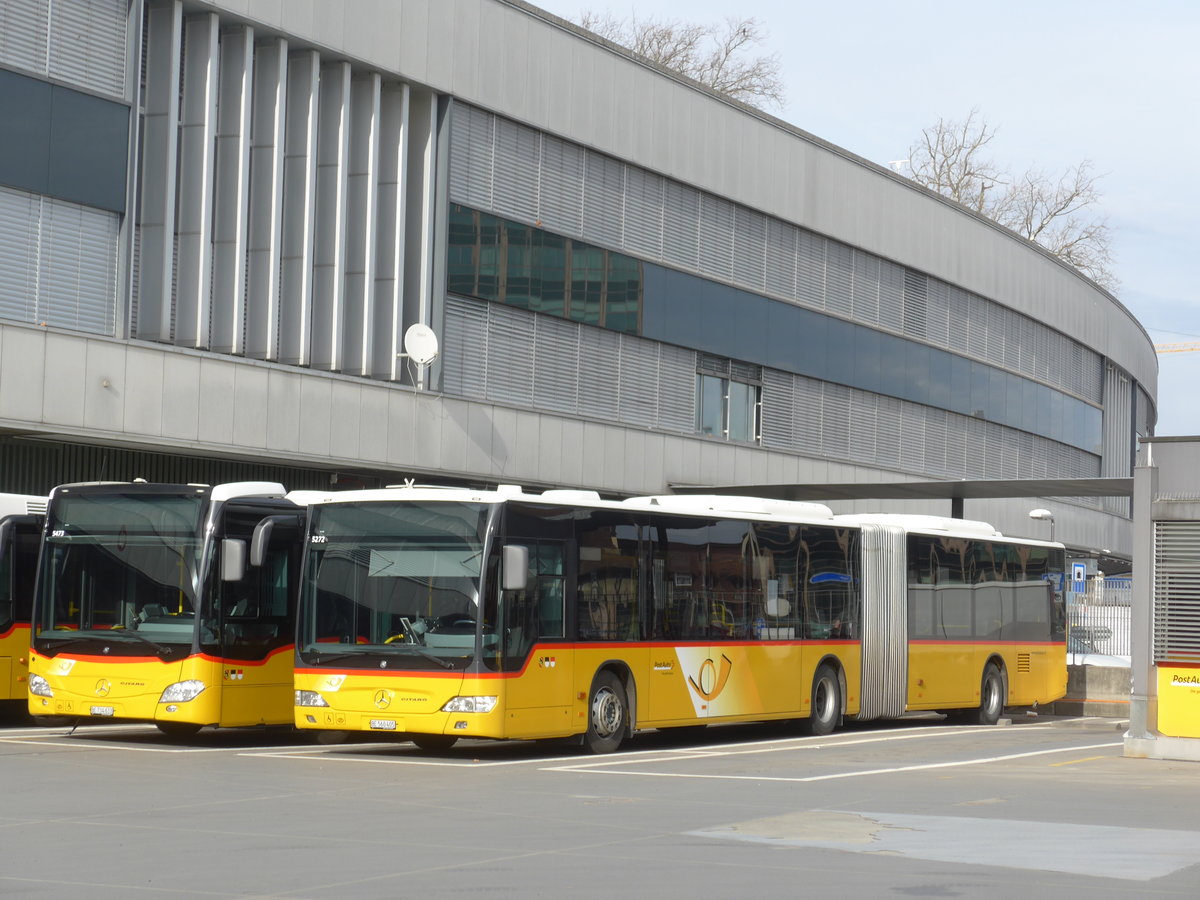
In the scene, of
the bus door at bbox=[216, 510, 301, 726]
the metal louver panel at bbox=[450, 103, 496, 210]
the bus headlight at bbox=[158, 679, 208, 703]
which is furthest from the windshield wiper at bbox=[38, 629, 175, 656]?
the metal louver panel at bbox=[450, 103, 496, 210]

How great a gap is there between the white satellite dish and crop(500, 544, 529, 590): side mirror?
43.3 feet

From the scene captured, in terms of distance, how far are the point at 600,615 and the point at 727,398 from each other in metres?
21.7

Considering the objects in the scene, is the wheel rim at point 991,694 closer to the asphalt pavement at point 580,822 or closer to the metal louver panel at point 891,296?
the asphalt pavement at point 580,822

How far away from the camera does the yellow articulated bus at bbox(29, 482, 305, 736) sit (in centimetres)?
1853

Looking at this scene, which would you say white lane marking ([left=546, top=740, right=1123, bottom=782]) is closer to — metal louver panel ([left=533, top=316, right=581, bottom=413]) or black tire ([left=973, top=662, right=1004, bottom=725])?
black tire ([left=973, top=662, right=1004, bottom=725])

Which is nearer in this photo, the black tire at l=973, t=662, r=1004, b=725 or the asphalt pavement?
the asphalt pavement

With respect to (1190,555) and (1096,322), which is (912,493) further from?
(1096,322)

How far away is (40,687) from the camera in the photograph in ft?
62.6

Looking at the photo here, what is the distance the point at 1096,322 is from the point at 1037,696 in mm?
33291

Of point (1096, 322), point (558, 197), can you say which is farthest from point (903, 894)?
point (1096, 322)

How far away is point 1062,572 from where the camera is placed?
97.0 ft

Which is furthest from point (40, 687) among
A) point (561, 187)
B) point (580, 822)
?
point (561, 187)

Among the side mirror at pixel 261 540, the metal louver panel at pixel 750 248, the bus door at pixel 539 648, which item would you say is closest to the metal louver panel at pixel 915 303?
the metal louver panel at pixel 750 248

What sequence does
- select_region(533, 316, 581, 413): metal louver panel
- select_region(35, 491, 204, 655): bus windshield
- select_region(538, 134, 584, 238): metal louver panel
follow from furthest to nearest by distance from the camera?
select_region(533, 316, 581, 413): metal louver panel
select_region(538, 134, 584, 238): metal louver panel
select_region(35, 491, 204, 655): bus windshield
